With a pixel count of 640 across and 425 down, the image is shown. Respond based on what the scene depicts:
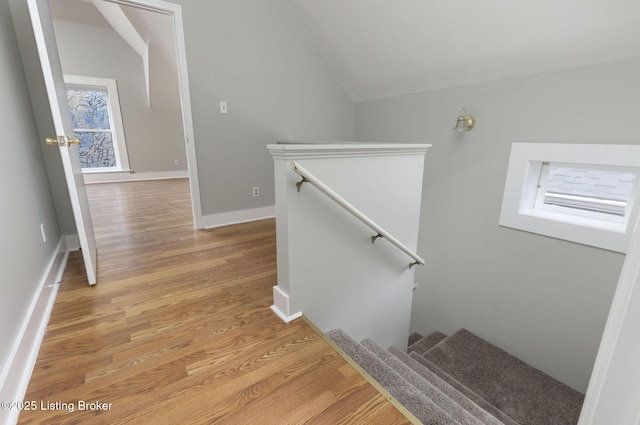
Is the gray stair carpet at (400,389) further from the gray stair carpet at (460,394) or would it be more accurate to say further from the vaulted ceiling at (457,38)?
the vaulted ceiling at (457,38)

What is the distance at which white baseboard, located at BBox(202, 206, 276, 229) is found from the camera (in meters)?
2.86

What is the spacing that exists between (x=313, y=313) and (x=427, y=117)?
6.98ft

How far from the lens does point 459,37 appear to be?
2.07 meters

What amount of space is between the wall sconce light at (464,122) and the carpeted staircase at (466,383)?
1.81m

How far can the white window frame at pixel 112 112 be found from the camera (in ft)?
16.7

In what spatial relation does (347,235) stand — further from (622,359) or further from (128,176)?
(128,176)

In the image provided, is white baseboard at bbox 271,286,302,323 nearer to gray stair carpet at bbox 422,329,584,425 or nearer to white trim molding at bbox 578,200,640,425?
white trim molding at bbox 578,200,640,425

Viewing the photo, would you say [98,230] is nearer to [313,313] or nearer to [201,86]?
[201,86]

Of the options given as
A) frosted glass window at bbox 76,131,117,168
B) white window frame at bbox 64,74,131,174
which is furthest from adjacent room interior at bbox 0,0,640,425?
frosted glass window at bbox 76,131,117,168

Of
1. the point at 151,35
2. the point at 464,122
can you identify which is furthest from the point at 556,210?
the point at 151,35

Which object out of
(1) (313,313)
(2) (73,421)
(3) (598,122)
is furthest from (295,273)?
(3) (598,122)

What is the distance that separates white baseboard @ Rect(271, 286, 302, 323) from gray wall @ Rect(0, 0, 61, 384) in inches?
40.0

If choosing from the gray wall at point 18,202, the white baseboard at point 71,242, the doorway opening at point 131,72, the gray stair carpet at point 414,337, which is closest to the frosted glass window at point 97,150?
the doorway opening at point 131,72

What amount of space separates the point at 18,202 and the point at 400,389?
6.33ft
